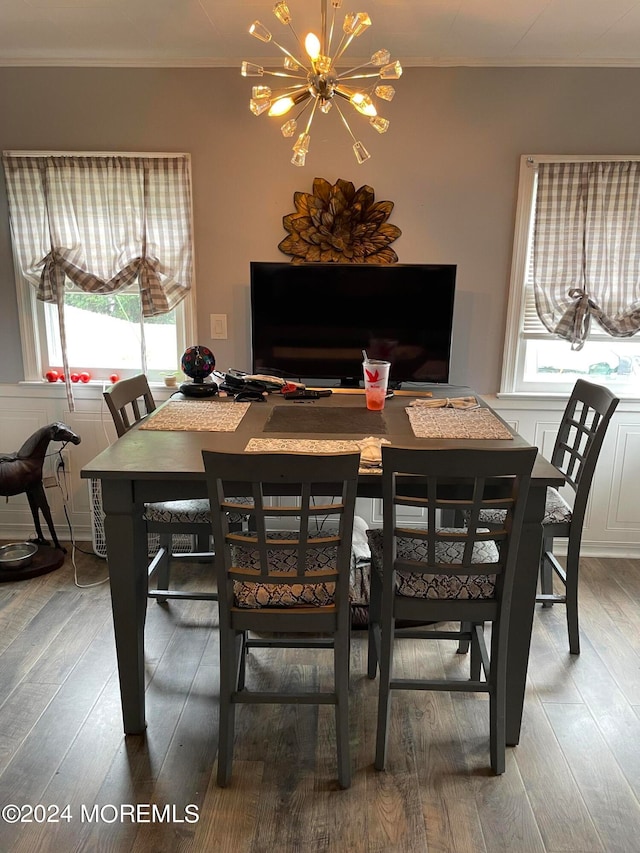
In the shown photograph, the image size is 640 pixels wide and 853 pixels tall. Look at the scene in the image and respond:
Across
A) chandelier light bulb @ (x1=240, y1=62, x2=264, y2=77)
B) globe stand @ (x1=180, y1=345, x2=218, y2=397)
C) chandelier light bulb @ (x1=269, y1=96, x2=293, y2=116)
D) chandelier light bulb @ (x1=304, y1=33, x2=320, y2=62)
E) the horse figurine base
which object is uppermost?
chandelier light bulb @ (x1=304, y1=33, x2=320, y2=62)

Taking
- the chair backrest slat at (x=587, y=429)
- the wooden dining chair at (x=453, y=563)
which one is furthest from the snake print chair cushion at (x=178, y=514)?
the chair backrest slat at (x=587, y=429)

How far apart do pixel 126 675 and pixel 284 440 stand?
88 centimetres

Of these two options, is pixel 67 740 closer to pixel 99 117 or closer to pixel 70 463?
pixel 70 463

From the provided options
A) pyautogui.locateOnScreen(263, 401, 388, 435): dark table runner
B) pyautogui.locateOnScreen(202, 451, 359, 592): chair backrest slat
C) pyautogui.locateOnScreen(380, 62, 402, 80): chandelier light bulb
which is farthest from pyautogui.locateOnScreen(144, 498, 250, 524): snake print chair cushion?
pyautogui.locateOnScreen(380, 62, 402, 80): chandelier light bulb

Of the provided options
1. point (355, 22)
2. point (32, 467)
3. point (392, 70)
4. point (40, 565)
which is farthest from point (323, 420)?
point (40, 565)

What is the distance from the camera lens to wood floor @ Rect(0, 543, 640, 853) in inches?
65.2

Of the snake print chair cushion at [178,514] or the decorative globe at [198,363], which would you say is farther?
the decorative globe at [198,363]

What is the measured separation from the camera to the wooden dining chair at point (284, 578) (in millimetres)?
1555

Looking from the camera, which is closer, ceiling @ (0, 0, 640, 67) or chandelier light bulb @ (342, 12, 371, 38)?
chandelier light bulb @ (342, 12, 371, 38)

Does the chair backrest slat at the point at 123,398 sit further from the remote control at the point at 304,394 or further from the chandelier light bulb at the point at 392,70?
the chandelier light bulb at the point at 392,70

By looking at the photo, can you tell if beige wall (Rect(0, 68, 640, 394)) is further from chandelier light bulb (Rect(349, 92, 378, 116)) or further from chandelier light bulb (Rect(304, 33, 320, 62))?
chandelier light bulb (Rect(304, 33, 320, 62))

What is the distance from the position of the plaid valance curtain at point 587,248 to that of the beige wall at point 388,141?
14 cm

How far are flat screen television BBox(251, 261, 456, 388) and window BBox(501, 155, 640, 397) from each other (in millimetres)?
424

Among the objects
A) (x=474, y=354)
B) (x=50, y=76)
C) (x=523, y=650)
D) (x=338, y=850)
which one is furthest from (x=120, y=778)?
(x=50, y=76)
